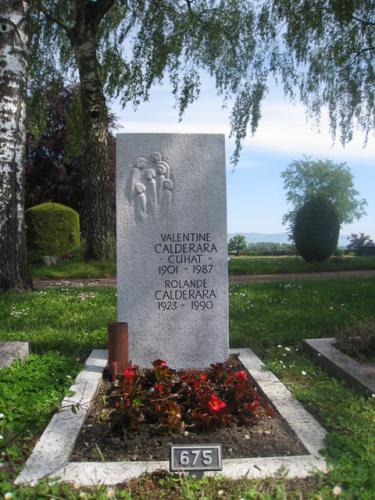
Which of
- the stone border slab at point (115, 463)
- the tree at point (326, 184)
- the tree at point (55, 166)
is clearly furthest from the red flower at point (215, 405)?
the tree at point (326, 184)

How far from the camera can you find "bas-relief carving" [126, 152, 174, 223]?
16.5 feet

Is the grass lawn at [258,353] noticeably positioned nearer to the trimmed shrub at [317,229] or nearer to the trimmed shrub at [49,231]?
the trimmed shrub at [317,229]

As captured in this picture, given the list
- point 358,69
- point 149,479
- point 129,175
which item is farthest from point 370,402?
point 358,69

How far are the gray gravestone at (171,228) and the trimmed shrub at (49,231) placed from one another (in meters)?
13.1

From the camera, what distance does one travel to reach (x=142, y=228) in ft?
16.5

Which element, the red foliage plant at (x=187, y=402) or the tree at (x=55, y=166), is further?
the tree at (x=55, y=166)

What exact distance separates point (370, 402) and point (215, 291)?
5.18 feet

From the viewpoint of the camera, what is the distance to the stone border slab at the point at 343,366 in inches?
175

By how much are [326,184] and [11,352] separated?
151ft

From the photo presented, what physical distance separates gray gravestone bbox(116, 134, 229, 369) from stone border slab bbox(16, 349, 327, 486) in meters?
1.21

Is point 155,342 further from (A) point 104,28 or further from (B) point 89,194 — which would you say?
(A) point 104,28

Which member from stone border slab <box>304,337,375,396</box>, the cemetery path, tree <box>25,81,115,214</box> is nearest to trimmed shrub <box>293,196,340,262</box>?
the cemetery path

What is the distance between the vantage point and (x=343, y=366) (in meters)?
4.84

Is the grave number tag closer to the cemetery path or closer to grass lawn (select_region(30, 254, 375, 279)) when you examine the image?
the cemetery path
